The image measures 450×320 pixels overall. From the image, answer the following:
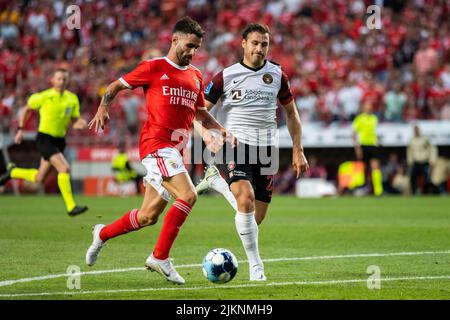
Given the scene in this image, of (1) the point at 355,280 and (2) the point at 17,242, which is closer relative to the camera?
(1) the point at 355,280

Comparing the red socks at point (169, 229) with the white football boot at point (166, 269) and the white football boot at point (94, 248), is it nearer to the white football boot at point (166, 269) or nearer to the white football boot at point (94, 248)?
the white football boot at point (166, 269)

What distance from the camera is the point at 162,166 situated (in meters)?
8.23

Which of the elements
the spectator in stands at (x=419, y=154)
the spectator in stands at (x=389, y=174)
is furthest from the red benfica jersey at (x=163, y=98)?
the spectator in stands at (x=389, y=174)

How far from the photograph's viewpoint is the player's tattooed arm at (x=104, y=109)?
7887 mm

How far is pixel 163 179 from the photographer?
27.2ft

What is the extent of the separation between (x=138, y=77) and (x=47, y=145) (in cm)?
799

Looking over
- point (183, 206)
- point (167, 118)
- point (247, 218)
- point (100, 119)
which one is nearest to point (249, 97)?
point (167, 118)

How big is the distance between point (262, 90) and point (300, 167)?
860 mm

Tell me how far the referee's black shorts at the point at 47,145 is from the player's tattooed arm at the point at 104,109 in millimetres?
7904

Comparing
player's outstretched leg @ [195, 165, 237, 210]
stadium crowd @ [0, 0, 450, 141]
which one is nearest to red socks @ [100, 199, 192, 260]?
player's outstretched leg @ [195, 165, 237, 210]

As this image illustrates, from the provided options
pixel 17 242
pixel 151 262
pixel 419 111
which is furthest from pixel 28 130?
pixel 151 262

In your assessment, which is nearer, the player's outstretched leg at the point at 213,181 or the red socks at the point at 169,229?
the red socks at the point at 169,229

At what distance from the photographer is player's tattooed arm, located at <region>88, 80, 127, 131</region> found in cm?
789
